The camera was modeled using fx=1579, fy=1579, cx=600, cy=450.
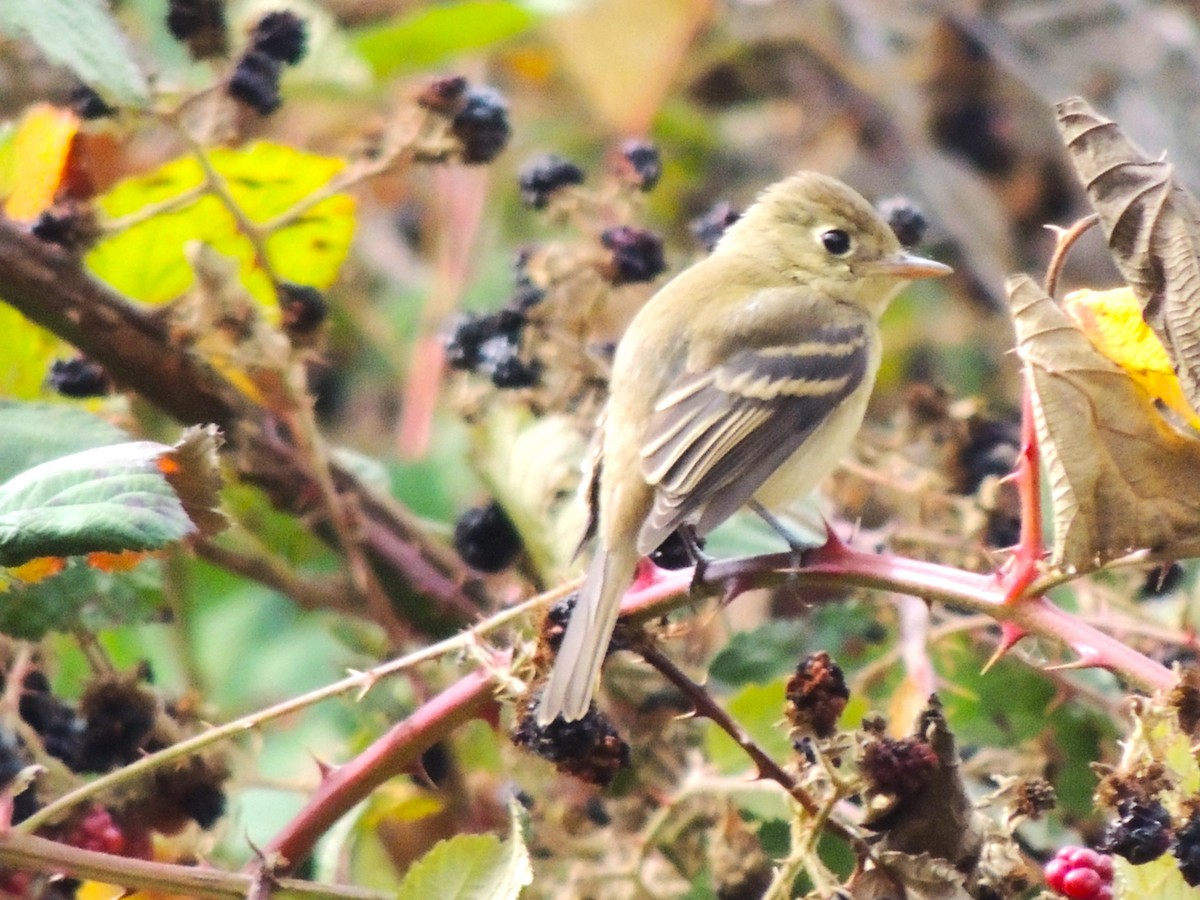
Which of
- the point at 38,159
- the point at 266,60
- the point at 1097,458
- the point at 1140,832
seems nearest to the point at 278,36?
the point at 266,60

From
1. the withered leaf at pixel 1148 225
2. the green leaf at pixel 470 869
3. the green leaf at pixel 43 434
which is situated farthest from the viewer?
the green leaf at pixel 43 434

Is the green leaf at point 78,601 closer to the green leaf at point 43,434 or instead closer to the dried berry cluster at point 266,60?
the green leaf at point 43,434

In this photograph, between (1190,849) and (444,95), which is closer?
(1190,849)

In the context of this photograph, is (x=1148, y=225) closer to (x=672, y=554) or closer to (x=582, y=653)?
(x=582, y=653)

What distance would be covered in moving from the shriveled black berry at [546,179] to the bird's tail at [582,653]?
2.98ft

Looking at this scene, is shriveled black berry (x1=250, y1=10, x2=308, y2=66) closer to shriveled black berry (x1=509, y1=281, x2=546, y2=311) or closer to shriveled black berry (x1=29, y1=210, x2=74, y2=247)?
shriveled black berry (x1=29, y1=210, x2=74, y2=247)

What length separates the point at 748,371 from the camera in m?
2.71

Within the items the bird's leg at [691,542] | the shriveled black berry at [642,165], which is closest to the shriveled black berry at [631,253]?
the shriveled black berry at [642,165]

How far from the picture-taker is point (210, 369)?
2391mm

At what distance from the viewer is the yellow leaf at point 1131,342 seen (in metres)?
1.56

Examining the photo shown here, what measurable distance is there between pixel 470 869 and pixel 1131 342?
2.83ft

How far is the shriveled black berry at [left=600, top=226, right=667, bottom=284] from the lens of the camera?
2.43 m

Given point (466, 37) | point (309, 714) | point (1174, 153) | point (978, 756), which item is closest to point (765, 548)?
point (978, 756)

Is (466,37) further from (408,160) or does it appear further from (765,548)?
(765,548)
